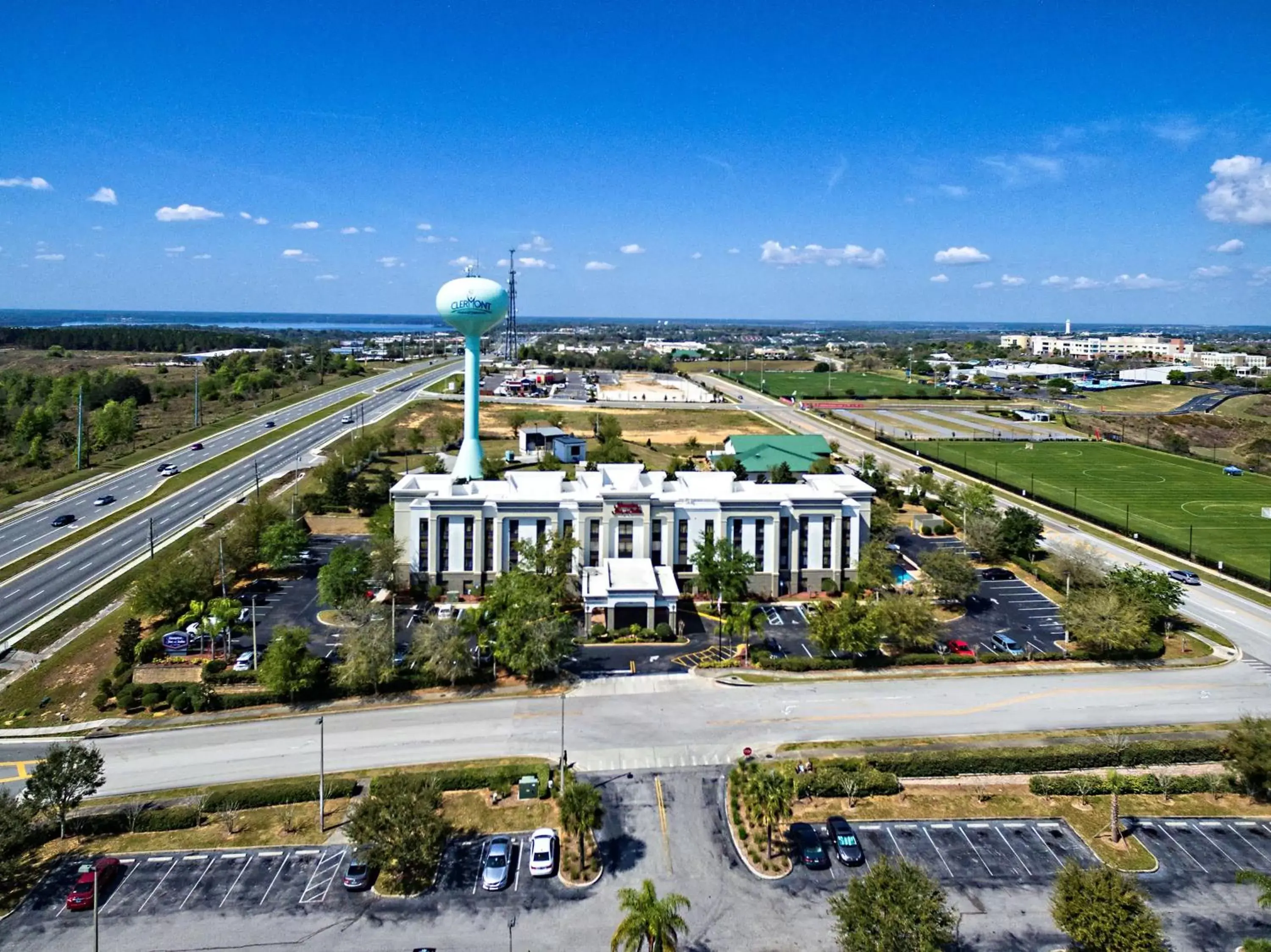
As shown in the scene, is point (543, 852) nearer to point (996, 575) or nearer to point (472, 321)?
point (996, 575)

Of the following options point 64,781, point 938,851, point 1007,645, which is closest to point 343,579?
point 64,781

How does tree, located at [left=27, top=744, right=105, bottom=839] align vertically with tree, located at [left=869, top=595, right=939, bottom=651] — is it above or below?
below

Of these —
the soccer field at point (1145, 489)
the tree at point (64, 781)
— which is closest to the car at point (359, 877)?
the tree at point (64, 781)

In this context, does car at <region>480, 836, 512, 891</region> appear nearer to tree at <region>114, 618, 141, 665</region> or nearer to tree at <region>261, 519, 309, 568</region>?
tree at <region>114, 618, 141, 665</region>

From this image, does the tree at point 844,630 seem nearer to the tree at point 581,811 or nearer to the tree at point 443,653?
the tree at point 443,653

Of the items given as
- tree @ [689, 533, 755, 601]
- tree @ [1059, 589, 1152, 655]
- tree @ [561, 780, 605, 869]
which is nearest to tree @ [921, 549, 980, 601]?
tree @ [1059, 589, 1152, 655]
